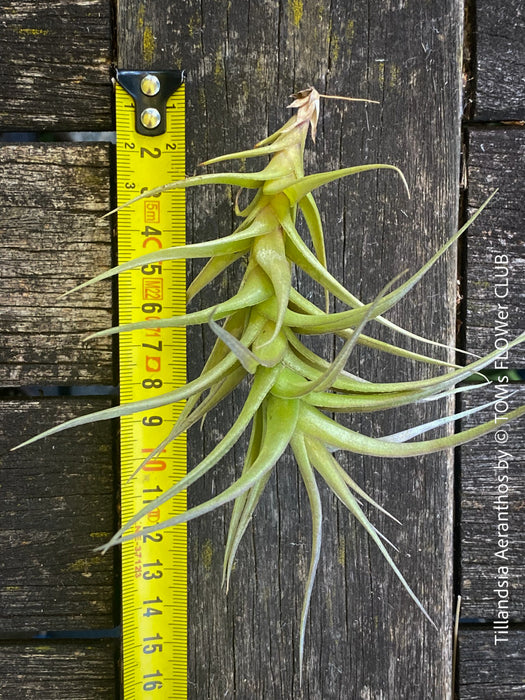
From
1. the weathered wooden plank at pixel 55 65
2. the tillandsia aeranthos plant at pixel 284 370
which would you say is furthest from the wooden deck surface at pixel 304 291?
the tillandsia aeranthos plant at pixel 284 370

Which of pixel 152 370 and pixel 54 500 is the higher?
pixel 152 370

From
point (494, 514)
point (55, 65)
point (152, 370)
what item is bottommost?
point (494, 514)

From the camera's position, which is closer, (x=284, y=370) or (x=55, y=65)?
(x=284, y=370)

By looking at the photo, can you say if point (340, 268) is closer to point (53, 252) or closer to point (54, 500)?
point (53, 252)

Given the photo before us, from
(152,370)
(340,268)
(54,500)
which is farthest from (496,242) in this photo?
(54,500)

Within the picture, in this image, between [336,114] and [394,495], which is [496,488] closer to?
[394,495]

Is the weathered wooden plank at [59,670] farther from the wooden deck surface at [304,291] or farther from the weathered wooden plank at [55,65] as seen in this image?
the weathered wooden plank at [55,65]

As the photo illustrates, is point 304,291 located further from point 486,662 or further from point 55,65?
point 486,662
